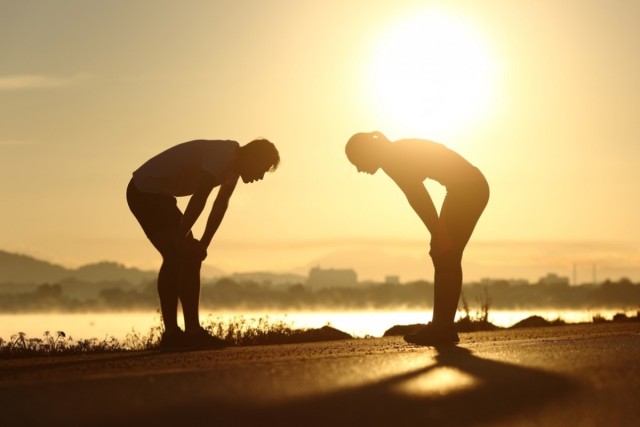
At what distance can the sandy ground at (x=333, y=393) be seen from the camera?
13.5ft

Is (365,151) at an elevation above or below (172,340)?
above

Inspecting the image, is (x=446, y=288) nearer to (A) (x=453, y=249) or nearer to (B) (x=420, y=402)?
(A) (x=453, y=249)

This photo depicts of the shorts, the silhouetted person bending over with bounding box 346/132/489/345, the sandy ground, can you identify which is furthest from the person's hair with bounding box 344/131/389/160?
the sandy ground

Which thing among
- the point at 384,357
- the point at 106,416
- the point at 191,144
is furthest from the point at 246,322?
the point at 106,416

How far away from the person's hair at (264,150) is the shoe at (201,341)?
4.82 ft

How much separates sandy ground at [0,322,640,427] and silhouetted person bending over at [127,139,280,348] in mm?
2275

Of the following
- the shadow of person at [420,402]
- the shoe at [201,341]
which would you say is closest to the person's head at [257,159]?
the shoe at [201,341]

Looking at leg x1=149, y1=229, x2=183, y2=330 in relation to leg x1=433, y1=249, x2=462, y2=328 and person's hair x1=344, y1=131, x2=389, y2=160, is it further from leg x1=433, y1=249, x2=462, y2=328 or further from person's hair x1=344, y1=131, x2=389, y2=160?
leg x1=433, y1=249, x2=462, y2=328

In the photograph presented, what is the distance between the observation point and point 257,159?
8461 mm

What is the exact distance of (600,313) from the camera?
1608 cm

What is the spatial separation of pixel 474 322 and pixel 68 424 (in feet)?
31.9

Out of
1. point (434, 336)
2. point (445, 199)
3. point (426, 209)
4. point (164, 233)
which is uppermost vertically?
point (445, 199)

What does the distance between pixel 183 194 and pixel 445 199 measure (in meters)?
2.24

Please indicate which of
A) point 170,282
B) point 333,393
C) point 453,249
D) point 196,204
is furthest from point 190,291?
point 333,393
